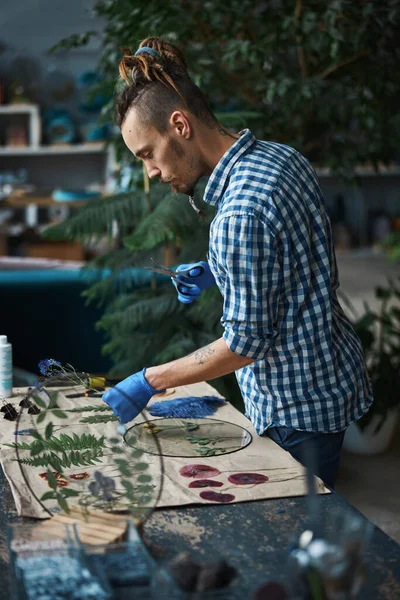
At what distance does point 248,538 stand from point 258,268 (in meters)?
0.44

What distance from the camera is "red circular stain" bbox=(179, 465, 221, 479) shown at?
4.55ft

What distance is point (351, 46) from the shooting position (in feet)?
10.4

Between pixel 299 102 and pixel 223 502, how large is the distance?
2164mm

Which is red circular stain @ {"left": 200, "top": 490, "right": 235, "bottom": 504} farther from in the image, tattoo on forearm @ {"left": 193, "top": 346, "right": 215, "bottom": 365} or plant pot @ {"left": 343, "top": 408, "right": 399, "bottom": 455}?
plant pot @ {"left": 343, "top": 408, "right": 399, "bottom": 455}

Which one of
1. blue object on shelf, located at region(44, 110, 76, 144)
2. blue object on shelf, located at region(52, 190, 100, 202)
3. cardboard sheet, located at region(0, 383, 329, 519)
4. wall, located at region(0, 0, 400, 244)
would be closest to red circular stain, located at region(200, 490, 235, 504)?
cardboard sheet, located at region(0, 383, 329, 519)

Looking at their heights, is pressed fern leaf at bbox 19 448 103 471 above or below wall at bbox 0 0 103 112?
below

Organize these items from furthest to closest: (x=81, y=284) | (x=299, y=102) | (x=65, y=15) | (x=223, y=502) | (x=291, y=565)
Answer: (x=65, y=15) → (x=81, y=284) → (x=299, y=102) → (x=223, y=502) → (x=291, y=565)

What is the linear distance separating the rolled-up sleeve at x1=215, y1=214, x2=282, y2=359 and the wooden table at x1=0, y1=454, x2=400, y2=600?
0.27 m

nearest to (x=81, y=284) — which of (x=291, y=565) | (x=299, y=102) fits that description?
(x=299, y=102)

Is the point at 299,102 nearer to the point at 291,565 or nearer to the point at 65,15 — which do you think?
the point at 291,565

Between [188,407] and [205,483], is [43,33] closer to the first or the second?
[188,407]

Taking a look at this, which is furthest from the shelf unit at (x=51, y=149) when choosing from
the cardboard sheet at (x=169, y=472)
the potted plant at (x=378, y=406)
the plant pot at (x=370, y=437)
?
the cardboard sheet at (x=169, y=472)

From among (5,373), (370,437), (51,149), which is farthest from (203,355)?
(51,149)

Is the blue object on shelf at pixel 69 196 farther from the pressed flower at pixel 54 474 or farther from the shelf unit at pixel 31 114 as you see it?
the pressed flower at pixel 54 474
